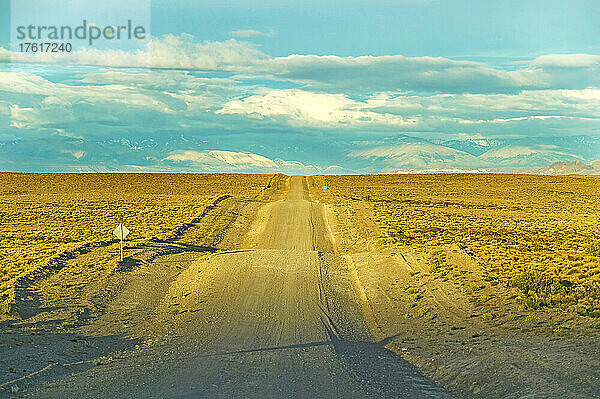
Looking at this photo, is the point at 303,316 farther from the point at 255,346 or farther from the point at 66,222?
the point at 66,222

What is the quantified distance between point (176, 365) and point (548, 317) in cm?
1052

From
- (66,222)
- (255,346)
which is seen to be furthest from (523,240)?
(66,222)

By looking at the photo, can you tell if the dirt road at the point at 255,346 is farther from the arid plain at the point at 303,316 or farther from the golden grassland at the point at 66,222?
the golden grassland at the point at 66,222

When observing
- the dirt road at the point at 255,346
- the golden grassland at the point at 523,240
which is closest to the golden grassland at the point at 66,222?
the dirt road at the point at 255,346

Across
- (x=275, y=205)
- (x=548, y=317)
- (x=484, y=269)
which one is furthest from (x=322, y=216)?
(x=548, y=317)

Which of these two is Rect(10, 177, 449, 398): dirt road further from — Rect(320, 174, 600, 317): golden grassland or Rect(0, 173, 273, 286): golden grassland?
Rect(0, 173, 273, 286): golden grassland

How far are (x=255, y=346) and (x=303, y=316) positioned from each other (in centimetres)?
343

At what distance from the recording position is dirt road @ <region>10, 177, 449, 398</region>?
10.5m

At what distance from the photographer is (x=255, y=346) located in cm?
1362

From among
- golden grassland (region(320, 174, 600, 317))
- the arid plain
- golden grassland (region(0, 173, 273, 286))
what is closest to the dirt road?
the arid plain

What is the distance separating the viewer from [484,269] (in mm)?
22812

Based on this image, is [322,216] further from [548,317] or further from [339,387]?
[339,387]

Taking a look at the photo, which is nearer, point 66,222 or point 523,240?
point 523,240

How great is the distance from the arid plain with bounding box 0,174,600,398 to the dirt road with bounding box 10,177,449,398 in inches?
2.3
